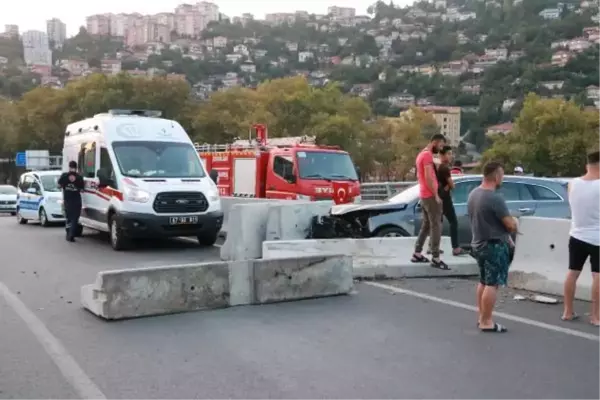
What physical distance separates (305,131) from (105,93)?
18.1 metres

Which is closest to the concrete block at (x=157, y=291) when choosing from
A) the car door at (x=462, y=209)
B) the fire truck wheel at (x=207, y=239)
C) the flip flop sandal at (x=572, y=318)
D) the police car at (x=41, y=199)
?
the flip flop sandal at (x=572, y=318)

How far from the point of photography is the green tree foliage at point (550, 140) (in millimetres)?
63500

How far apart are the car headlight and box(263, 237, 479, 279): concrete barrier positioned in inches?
148

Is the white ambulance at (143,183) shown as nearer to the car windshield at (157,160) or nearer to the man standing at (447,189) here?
the car windshield at (157,160)

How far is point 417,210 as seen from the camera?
12641 millimetres

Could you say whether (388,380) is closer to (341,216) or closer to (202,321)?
(202,321)

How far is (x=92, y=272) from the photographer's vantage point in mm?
11797

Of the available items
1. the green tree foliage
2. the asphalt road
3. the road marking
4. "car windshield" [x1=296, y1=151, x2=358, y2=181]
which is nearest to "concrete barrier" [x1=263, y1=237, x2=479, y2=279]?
the road marking

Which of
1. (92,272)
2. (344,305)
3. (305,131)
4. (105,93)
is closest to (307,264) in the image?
(344,305)

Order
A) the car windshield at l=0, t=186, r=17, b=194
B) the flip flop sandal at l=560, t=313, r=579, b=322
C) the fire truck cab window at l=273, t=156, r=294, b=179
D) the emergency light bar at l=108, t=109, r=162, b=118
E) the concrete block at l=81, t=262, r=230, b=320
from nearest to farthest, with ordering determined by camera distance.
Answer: the flip flop sandal at l=560, t=313, r=579, b=322
the concrete block at l=81, t=262, r=230, b=320
the emergency light bar at l=108, t=109, r=162, b=118
the fire truck cab window at l=273, t=156, r=294, b=179
the car windshield at l=0, t=186, r=17, b=194

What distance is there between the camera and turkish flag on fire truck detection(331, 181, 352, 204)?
1896 centimetres

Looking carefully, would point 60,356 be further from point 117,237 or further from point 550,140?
point 550,140

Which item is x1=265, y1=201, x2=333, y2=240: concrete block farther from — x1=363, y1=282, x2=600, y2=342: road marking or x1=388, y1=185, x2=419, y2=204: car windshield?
x1=363, y1=282, x2=600, y2=342: road marking

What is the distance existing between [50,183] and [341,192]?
345 inches
